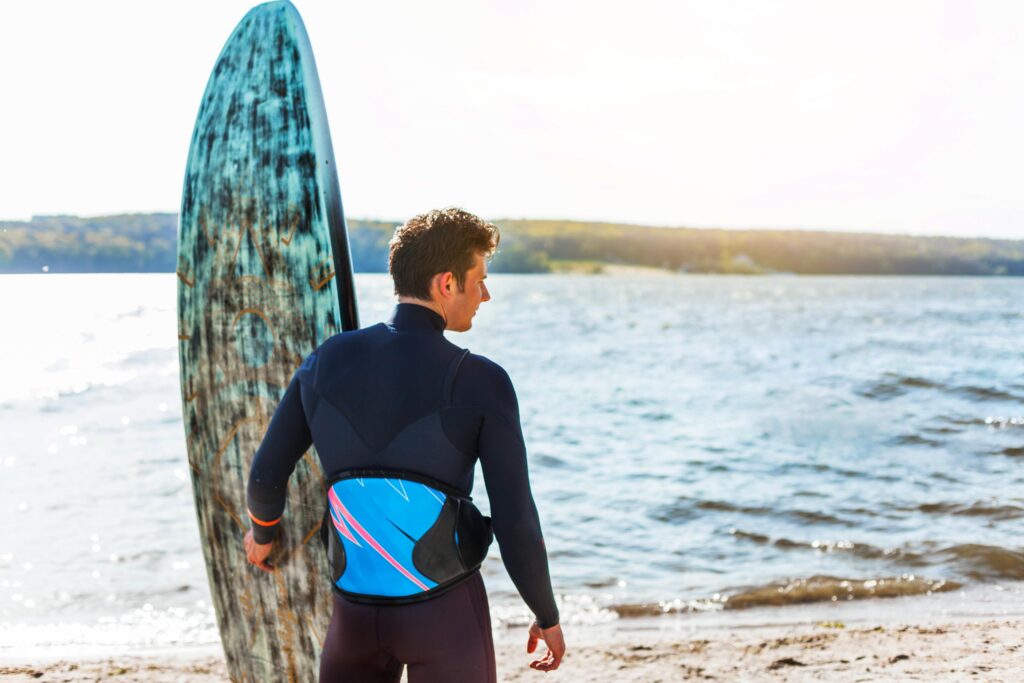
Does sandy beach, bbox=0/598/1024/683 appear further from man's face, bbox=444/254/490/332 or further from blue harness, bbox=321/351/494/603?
man's face, bbox=444/254/490/332

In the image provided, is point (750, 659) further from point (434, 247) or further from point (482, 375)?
point (434, 247)

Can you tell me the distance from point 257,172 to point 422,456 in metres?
1.62

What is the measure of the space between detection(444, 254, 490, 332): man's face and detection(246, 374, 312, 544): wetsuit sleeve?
1.25 feet

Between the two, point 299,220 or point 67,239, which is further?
point 67,239

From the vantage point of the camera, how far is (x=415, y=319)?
1.83 m

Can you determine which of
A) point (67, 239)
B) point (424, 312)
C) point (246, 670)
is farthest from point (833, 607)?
point (67, 239)

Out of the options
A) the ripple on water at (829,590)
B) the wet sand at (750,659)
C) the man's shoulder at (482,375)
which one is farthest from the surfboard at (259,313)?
the ripple on water at (829,590)

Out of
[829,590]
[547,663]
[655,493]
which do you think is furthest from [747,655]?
[655,493]

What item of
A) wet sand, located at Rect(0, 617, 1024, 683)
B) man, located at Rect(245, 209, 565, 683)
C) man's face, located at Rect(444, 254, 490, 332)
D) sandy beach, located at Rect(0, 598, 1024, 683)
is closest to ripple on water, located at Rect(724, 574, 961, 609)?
sandy beach, located at Rect(0, 598, 1024, 683)

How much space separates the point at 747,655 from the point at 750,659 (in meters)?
0.07

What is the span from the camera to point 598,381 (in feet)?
66.8

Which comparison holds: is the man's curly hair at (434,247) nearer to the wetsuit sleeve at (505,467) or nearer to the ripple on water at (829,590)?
the wetsuit sleeve at (505,467)

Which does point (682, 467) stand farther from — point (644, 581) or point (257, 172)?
point (257, 172)

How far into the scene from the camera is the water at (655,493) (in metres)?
5.75
